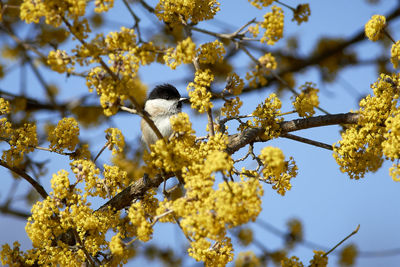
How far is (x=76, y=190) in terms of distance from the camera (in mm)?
1871

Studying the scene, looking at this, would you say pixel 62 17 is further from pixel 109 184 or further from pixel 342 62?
pixel 342 62

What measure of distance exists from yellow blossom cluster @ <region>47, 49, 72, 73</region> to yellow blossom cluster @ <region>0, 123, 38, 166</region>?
789 mm

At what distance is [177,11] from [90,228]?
42.5 inches

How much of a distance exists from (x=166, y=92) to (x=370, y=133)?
7.03 ft

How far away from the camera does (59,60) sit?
1502mm

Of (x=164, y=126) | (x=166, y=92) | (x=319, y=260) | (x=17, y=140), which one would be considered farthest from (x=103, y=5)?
(x=166, y=92)

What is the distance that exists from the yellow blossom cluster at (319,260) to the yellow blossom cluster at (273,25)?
825 mm

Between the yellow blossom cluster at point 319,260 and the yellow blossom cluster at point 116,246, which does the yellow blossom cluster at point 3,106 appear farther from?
the yellow blossom cluster at point 319,260

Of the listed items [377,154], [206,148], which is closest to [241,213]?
[206,148]

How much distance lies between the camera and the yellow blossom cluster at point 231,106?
2092 mm

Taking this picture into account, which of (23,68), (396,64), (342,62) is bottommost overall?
(396,64)

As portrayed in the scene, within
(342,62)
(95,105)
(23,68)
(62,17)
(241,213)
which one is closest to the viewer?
(241,213)

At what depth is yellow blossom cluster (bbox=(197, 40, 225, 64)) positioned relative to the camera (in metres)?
1.95

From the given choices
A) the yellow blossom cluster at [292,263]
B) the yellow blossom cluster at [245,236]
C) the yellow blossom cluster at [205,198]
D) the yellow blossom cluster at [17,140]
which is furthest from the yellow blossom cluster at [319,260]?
the yellow blossom cluster at [17,140]
